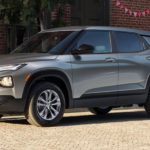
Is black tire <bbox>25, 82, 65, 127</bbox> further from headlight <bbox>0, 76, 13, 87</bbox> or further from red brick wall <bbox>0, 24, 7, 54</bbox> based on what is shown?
red brick wall <bbox>0, 24, 7, 54</bbox>

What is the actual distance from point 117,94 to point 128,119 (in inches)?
31.2

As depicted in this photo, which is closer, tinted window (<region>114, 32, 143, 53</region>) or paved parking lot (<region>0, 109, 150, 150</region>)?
paved parking lot (<region>0, 109, 150, 150</region>)

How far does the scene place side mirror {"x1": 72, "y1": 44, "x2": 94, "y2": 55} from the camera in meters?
10.5

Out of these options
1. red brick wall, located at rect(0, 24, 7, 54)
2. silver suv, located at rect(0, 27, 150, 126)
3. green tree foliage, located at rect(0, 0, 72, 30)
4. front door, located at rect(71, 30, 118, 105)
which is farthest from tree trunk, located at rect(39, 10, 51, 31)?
front door, located at rect(71, 30, 118, 105)

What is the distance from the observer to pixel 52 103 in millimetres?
10188

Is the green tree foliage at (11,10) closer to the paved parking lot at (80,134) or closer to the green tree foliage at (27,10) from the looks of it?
the green tree foliage at (27,10)

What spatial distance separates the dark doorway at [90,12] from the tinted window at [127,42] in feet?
22.7

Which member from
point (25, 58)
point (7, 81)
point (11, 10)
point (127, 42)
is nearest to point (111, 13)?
point (11, 10)

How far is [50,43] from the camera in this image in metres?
10.7

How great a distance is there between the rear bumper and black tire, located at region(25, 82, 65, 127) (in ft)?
0.55

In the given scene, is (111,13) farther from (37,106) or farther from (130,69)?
(37,106)

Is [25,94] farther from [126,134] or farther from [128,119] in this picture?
[128,119]

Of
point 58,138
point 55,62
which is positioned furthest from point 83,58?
point 58,138

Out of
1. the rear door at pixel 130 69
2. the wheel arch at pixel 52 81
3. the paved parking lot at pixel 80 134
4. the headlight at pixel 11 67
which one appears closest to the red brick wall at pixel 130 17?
the rear door at pixel 130 69
